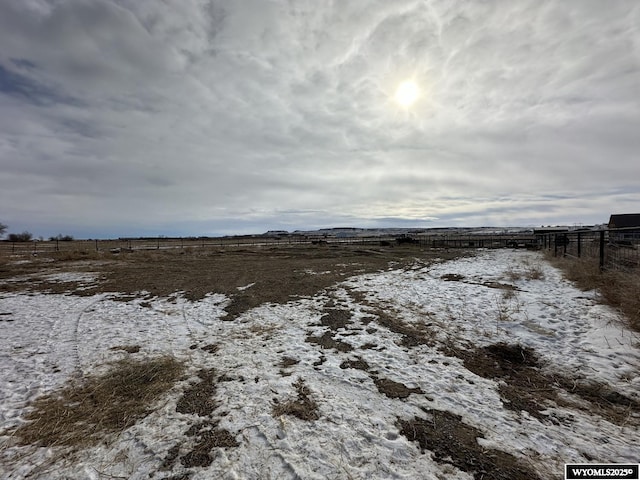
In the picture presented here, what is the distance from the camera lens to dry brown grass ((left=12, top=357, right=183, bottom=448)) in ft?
11.2

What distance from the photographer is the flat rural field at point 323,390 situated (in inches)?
117

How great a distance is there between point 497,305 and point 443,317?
1981 mm

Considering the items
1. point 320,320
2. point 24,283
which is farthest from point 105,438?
point 24,283

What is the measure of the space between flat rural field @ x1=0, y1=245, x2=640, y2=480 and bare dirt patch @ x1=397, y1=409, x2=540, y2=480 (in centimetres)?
2

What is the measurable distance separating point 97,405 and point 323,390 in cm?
330

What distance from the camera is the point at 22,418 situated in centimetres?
376

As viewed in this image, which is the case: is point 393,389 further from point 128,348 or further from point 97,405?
point 128,348

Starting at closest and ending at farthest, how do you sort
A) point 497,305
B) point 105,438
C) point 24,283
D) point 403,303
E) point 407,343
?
point 105,438 → point 407,343 → point 497,305 → point 403,303 → point 24,283

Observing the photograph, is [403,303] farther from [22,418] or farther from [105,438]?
[22,418]

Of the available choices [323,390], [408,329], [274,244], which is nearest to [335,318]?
[408,329]

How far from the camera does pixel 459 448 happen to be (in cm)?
306

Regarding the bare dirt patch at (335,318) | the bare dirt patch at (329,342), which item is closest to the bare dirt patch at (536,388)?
the bare dirt patch at (329,342)

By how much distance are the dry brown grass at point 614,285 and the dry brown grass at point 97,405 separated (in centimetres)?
910

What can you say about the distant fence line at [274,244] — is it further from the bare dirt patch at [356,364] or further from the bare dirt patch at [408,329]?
the bare dirt patch at [356,364]
